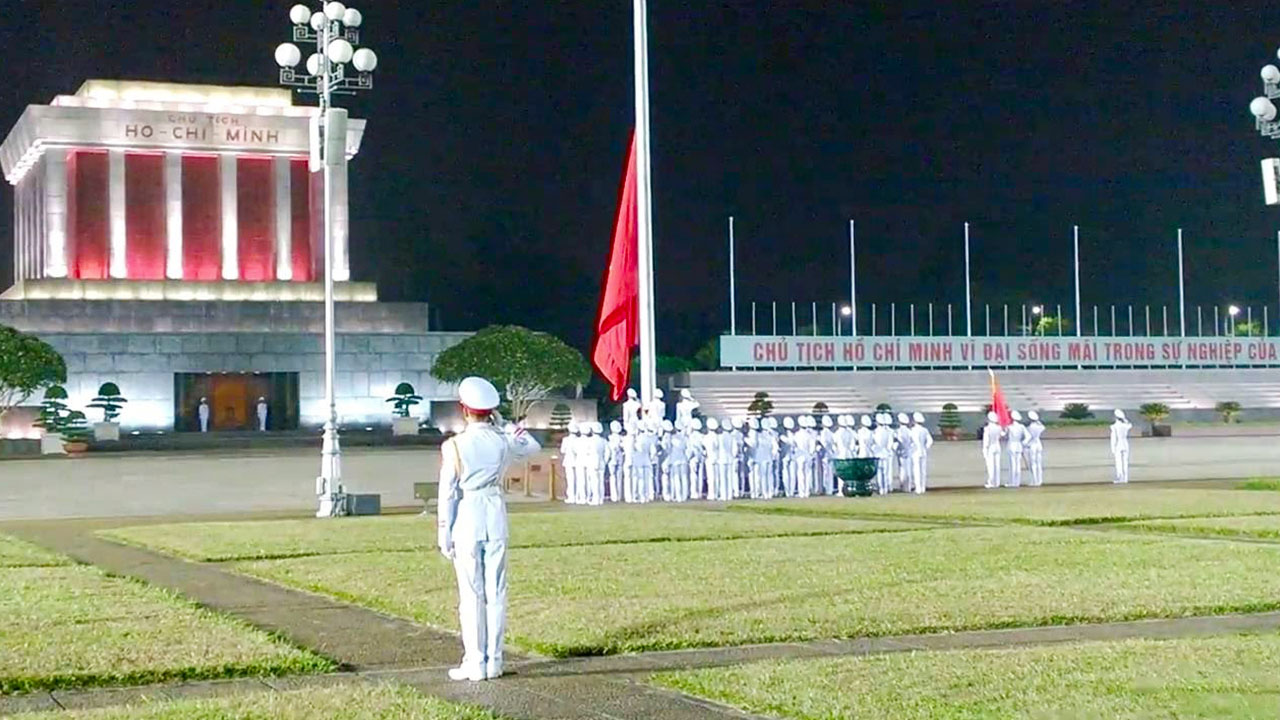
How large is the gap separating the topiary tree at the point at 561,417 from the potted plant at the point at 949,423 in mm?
14741

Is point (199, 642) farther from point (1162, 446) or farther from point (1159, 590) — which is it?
point (1162, 446)

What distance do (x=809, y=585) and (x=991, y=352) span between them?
6192 centimetres

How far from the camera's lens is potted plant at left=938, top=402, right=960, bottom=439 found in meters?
63.5

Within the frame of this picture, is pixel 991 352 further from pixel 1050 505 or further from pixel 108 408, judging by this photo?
pixel 1050 505

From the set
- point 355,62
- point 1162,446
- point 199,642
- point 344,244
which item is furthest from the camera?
point 344,244

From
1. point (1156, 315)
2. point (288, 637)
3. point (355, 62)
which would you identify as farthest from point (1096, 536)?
point (1156, 315)

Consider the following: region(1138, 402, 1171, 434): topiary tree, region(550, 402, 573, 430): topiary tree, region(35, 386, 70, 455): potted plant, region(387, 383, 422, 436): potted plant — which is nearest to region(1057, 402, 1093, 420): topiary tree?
region(1138, 402, 1171, 434): topiary tree

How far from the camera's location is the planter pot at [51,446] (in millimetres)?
53625

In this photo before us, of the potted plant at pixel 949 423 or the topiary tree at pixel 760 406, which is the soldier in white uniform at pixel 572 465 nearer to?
the topiary tree at pixel 760 406

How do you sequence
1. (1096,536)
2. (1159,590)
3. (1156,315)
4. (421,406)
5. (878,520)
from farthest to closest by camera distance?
(1156,315), (421,406), (878,520), (1096,536), (1159,590)

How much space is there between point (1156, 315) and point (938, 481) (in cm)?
7981

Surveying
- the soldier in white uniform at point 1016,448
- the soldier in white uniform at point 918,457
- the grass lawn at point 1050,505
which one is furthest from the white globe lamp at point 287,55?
the soldier in white uniform at point 1016,448

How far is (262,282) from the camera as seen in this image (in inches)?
2699

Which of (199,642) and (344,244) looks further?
(344,244)
